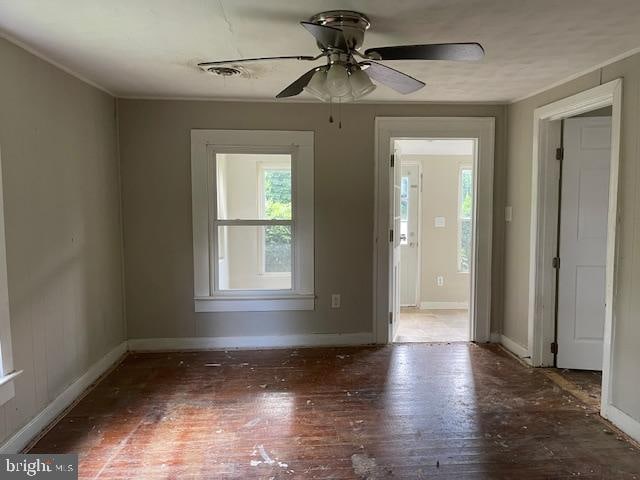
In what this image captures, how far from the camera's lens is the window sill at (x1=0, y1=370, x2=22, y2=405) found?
7.03 ft

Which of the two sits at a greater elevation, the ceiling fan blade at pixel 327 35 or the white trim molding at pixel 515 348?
the ceiling fan blade at pixel 327 35

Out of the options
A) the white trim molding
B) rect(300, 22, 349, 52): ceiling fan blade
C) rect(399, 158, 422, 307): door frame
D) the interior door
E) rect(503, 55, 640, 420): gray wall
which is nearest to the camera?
rect(300, 22, 349, 52): ceiling fan blade

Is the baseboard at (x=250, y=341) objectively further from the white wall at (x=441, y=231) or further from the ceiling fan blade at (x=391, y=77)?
the ceiling fan blade at (x=391, y=77)

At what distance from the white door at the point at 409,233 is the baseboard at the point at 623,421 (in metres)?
3.24

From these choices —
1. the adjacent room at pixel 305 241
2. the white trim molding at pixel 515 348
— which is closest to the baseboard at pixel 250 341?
the adjacent room at pixel 305 241

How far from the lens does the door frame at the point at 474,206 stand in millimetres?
3842

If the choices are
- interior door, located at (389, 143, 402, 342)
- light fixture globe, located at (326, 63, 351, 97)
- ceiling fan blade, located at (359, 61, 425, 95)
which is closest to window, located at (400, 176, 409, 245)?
interior door, located at (389, 143, 402, 342)

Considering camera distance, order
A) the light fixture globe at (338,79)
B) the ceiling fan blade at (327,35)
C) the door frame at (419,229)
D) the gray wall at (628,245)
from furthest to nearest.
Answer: the door frame at (419,229) → the gray wall at (628,245) → the light fixture globe at (338,79) → the ceiling fan blade at (327,35)

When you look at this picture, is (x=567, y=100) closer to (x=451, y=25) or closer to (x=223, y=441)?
(x=451, y=25)

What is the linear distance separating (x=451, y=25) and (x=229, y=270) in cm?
273

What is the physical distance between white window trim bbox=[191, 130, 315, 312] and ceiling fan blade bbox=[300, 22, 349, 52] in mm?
1928

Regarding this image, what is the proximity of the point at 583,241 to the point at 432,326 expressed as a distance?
1.94 m

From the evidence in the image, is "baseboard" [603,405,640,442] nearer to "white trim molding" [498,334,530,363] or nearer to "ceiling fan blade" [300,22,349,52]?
"white trim molding" [498,334,530,363]

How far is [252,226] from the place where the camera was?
3.90m
